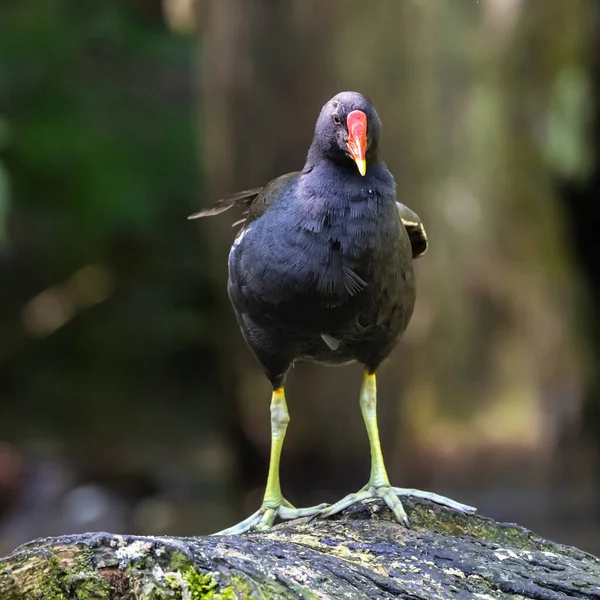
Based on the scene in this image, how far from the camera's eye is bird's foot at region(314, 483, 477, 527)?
3363 millimetres

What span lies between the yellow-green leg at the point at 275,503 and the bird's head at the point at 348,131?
1118 millimetres

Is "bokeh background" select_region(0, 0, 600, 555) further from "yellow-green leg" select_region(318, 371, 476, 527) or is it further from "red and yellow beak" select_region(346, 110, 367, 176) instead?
"red and yellow beak" select_region(346, 110, 367, 176)

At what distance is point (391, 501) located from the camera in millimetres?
3416

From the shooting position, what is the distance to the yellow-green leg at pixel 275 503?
3.86 m

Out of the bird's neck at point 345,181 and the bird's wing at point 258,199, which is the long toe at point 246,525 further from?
the bird's neck at point 345,181

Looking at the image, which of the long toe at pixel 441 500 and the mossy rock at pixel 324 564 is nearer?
the mossy rock at pixel 324 564

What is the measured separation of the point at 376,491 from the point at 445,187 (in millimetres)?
6334

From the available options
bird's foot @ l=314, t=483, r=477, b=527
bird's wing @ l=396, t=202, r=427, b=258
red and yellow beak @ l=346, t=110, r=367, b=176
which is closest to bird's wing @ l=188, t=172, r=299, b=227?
red and yellow beak @ l=346, t=110, r=367, b=176

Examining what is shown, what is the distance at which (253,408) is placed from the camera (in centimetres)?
762

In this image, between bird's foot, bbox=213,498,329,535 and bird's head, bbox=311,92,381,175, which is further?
bird's foot, bbox=213,498,329,535

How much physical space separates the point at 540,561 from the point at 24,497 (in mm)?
8100

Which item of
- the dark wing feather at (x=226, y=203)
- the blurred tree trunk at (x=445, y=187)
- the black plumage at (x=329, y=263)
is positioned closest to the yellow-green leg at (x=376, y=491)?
the black plumage at (x=329, y=263)

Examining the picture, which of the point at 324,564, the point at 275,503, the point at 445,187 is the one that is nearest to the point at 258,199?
the point at 275,503

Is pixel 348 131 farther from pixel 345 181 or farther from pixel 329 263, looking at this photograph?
pixel 329 263
